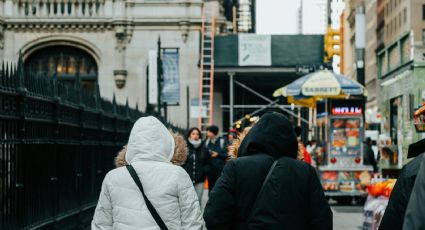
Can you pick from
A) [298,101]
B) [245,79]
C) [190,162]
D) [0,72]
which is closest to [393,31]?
[245,79]

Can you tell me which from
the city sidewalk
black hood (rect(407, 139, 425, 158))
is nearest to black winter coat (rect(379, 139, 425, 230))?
black hood (rect(407, 139, 425, 158))

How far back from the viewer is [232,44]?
126 feet

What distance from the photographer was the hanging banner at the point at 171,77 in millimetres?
34406

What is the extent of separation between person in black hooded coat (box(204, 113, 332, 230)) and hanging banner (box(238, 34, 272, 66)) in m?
31.0

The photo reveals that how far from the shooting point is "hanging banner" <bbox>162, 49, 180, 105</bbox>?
113 ft

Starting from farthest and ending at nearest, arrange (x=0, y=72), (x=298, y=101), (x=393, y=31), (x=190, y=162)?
(x=393, y=31) → (x=298, y=101) → (x=190, y=162) → (x=0, y=72)

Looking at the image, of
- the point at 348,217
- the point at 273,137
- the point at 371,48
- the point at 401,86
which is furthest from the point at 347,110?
the point at 371,48

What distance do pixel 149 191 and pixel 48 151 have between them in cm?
538

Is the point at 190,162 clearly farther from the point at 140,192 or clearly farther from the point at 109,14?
the point at 109,14

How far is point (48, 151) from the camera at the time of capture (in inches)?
465

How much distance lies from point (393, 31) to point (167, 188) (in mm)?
91701

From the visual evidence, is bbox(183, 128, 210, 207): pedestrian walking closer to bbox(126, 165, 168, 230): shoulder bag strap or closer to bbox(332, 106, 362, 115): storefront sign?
bbox(332, 106, 362, 115): storefront sign

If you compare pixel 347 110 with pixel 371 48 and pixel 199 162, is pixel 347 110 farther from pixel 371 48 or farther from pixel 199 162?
pixel 371 48

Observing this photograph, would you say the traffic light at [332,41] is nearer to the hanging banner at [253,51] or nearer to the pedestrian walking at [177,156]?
the hanging banner at [253,51]
